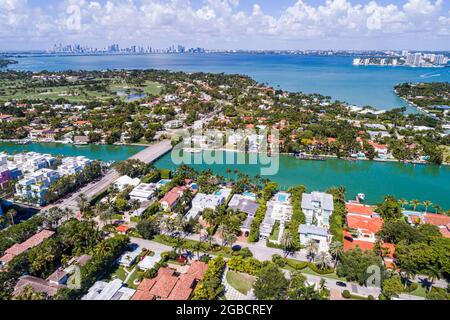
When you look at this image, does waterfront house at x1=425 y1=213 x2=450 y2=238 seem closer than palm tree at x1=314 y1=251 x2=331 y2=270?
No

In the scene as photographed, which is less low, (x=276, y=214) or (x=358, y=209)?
(x=276, y=214)

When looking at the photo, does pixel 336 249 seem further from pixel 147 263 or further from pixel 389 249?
pixel 147 263

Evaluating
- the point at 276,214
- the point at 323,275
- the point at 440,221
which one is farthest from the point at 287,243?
the point at 440,221

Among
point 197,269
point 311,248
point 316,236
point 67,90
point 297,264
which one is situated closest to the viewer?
point 197,269

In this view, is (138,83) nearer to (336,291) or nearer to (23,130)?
(23,130)

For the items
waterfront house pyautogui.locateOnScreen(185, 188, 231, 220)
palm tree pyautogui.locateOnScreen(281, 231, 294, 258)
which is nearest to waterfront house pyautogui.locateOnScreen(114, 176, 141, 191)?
waterfront house pyautogui.locateOnScreen(185, 188, 231, 220)

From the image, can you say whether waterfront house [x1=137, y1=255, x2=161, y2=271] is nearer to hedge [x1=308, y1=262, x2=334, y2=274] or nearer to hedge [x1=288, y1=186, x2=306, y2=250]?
hedge [x1=288, y1=186, x2=306, y2=250]
